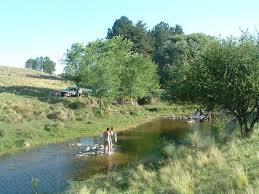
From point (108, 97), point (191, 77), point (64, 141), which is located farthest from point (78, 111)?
point (191, 77)

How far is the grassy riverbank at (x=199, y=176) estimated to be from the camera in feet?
59.0

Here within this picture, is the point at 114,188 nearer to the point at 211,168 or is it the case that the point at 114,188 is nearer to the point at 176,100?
the point at 211,168

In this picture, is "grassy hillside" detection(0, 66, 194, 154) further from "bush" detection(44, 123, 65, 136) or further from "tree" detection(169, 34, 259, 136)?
"tree" detection(169, 34, 259, 136)

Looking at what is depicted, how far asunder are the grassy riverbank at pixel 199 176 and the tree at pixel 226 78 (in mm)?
3304

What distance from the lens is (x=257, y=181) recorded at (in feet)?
55.1

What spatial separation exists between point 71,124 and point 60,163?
787 inches

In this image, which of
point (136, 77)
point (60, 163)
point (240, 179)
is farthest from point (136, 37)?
point (240, 179)

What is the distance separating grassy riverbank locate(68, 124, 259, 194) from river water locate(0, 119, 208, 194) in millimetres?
2184

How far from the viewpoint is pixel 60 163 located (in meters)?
34.5

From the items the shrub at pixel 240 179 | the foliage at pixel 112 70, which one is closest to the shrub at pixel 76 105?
the foliage at pixel 112 70

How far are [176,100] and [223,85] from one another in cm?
502

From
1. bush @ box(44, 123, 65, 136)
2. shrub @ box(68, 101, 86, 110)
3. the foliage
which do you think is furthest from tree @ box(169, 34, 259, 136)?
the foliage

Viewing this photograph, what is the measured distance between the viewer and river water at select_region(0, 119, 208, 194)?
91.6 ft

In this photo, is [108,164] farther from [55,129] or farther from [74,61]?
[74,61]
